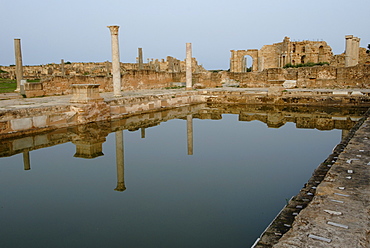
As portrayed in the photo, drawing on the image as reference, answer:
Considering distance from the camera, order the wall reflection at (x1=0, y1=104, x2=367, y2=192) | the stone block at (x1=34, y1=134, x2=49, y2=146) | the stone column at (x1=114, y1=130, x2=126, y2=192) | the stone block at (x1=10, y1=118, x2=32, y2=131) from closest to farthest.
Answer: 1. the stone column at (x1=114, y1=130, x2=126, y2=192)
2. the wall reflection at (x1=0, y1=104, x2=367, y2=192)
3. the stone block at (x1=34, y1=134, x2=49, y2=146)
4. the stone block at (x1=10, y1=118, x2=32, y2=131)

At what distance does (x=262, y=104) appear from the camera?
1597cm

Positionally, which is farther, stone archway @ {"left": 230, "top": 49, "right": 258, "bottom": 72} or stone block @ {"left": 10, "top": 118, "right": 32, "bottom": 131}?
stone archway @ {"left": 230, "top": 49, "right": 258, "bottom": 72}

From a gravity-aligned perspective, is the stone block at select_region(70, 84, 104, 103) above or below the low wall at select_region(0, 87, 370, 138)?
above

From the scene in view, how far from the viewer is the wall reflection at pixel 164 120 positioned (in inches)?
289

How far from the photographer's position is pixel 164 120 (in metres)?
11.6

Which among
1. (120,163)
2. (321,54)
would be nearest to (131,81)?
(120,163)

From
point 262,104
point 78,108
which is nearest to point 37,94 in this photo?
point 78,108

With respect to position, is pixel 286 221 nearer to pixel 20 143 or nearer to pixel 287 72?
pixel 20 143

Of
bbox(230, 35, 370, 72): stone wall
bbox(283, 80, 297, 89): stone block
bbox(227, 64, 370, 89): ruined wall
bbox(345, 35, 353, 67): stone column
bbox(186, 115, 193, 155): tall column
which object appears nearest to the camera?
bbox(186, 115, 193, 155): tall column

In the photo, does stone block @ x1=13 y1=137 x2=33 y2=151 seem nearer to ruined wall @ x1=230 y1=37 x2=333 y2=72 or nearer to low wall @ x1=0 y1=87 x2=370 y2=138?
low wall @ x1=0 y1=87 x2=370 y2=138

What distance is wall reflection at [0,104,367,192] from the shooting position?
735 cm

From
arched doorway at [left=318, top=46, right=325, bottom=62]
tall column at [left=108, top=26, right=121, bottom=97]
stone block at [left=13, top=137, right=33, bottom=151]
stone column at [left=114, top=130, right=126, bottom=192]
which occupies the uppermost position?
arched doorway at [left=318, top=46, right=325, bottom=62]

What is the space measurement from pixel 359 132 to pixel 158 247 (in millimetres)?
4899

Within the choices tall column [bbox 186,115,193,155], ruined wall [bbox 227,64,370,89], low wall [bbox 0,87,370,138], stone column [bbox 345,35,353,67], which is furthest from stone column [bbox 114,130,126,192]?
stone column [bbox 345,35,353,67]
